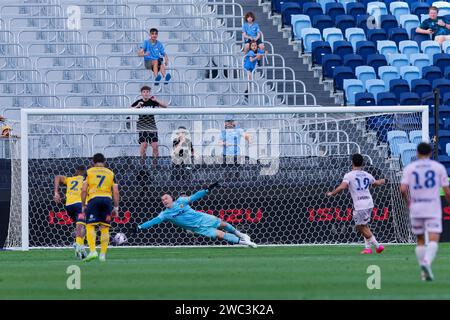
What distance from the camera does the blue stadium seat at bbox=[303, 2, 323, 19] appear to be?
3434 centimetres

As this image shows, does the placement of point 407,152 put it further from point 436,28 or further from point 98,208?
point 98,208

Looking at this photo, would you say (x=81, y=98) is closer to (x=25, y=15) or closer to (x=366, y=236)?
(x=25, y=15)

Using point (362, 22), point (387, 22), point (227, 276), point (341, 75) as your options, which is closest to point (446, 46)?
point (387, 22)

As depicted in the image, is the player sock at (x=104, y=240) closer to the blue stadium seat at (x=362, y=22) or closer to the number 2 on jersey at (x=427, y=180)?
the number 2 on jersey at (x=427, y=180)

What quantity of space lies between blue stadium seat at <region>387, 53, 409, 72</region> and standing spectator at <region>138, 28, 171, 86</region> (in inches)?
240

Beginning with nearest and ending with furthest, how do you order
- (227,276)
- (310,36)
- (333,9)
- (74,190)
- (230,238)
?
1. (227,276)
2. (74,190)
3. (230,238)
4. (310,36)
5. (333,9)

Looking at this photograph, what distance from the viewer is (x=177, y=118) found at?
2786cm

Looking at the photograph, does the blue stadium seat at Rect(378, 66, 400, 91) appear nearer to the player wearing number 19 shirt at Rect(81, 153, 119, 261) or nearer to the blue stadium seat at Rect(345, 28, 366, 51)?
the blue stadium seat at Rect(345, 28, 366, 51)

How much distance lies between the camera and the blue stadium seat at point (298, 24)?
110ft

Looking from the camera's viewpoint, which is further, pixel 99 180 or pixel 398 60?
pixel 398 60

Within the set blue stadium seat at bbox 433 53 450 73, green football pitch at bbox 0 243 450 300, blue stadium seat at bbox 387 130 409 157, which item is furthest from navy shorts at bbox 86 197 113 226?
blue stadium seat at bbox 433 53 450 73

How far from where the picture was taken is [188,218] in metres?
24.4

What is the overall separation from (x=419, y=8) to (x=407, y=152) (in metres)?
9.59
